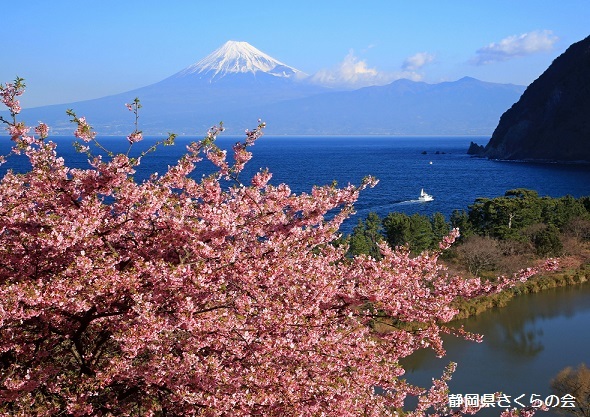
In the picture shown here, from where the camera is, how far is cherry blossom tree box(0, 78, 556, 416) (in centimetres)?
473

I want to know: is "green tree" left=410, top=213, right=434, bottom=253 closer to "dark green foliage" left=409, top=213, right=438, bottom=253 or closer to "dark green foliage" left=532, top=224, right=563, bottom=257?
"dark green foliage" left=409, top=213, right=438, bottom=253

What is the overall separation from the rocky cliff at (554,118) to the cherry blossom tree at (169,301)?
437 feet

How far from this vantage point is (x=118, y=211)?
553 centimetres

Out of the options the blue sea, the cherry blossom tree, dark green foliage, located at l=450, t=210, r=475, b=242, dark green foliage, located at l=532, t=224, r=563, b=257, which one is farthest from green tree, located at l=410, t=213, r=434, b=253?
the cherry blossom tree

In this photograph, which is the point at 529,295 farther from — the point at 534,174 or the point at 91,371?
the point at 534,174

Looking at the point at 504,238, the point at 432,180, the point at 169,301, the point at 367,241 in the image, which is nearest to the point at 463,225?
the point at 504,238

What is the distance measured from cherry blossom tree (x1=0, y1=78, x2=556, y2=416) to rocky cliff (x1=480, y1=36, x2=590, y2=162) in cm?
13326

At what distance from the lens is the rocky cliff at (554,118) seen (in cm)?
12775

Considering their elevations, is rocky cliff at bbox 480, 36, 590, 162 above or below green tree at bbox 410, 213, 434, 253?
above

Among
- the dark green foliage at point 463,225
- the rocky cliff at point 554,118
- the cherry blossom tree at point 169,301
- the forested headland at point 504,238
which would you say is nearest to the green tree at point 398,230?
the forested headland at point 504,238

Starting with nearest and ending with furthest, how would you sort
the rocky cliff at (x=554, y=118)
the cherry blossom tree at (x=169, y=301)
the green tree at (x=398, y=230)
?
1. the cherry blossom tree at (x=169, y=301)
2. the green tree at (x=398, y=230)
3. the rocky cliff at (x=554, y=118)

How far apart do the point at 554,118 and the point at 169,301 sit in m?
144

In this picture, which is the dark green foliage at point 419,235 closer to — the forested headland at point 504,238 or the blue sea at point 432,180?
the forested headland at point 504,238

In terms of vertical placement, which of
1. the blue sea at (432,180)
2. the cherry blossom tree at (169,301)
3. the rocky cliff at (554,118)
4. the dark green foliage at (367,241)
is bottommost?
the blue sea at (432,180)
